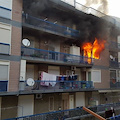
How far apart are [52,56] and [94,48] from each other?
5327mm

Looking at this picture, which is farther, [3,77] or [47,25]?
[47,25]

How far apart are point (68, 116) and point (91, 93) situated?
4.80 meters

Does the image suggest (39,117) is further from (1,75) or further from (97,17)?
(97,17)

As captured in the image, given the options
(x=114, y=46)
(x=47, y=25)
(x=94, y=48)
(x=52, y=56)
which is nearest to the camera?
(x=52, y=56)

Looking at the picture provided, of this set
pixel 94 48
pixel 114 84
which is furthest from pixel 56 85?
pixel 114 84

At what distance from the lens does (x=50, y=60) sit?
1138 centimetres

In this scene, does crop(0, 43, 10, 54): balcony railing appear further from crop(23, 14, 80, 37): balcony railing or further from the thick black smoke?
the thick black smoke

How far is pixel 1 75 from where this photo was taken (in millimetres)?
8969

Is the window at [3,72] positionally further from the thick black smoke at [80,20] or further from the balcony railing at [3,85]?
the thick black smoke at [80,20]

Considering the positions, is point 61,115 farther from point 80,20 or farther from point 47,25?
point 80,20

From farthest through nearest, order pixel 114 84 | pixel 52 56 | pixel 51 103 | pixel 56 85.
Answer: pixel 114 84
pixel 51 103
pixel 52 56
pixel 56 85

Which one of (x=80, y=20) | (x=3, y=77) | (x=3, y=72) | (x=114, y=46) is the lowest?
(x=3, y=77)

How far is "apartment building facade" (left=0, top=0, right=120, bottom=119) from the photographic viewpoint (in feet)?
31.3

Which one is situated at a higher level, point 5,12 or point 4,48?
point 5,12
